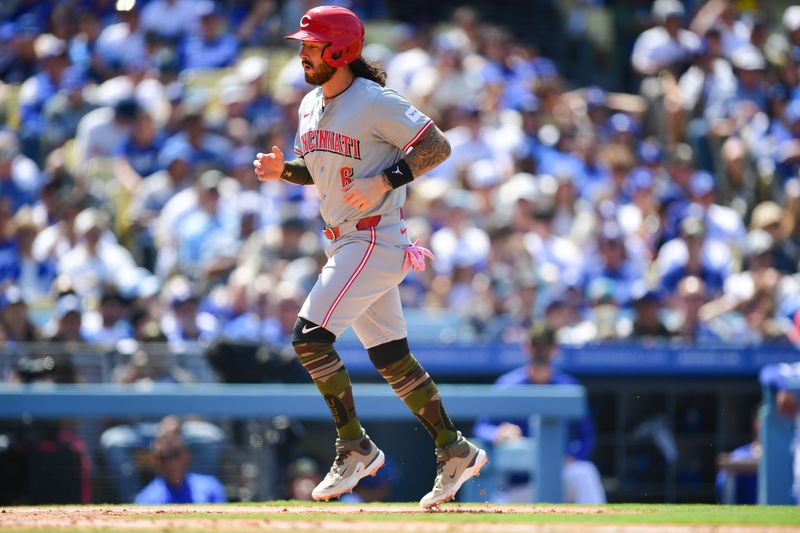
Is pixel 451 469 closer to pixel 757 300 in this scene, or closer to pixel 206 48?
pixel 757 300

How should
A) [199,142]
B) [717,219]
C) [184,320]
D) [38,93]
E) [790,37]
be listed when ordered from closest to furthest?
[184,320], [717,219], [199,142], [38,93], [790,37]

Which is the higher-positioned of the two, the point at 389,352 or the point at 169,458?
the point at 389,352

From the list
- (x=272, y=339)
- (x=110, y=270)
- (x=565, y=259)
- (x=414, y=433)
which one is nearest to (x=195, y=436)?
(x=414, y=433)

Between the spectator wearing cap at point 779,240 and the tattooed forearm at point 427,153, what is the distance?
22.0 feet

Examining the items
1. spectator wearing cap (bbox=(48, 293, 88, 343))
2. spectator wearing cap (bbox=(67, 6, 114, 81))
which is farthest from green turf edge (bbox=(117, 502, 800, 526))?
spectator wearing cap (bbox=(67, 6, 114, 81))

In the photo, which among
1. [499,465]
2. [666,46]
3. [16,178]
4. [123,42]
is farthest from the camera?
[666,46]

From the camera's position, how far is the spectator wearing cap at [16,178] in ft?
37.5

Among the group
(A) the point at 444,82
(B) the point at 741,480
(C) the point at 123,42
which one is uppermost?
(C) the point at 123,42

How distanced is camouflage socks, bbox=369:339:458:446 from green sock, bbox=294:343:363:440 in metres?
0.18

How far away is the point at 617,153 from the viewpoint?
40.6 feet

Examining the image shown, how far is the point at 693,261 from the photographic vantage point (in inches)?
421

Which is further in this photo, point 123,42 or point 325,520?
point 123,42

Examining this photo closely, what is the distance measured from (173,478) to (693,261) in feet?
17.8

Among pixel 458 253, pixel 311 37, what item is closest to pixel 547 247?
pixel 458 253
